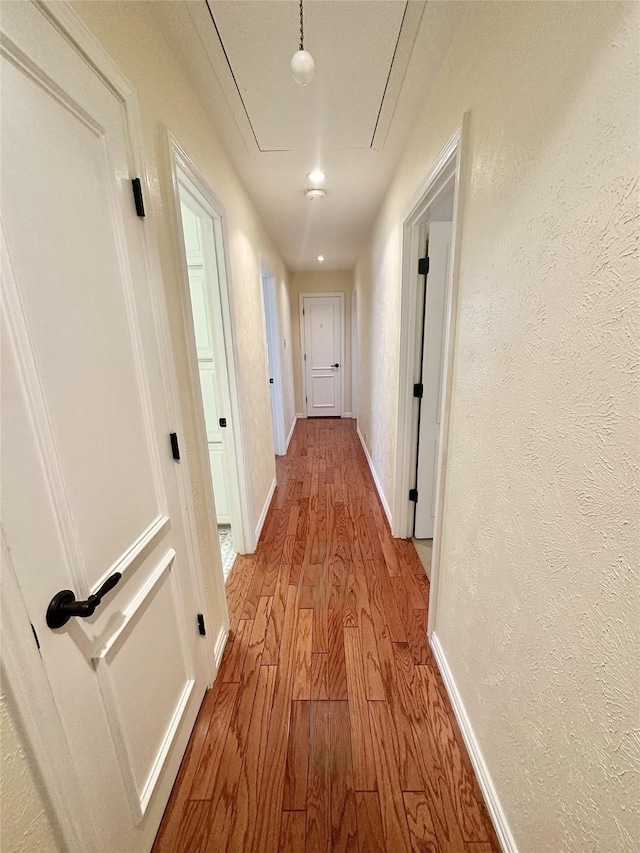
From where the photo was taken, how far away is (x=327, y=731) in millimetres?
1235

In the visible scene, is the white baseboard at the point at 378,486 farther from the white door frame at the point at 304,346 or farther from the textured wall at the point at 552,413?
the white door frame at the point at 304,346

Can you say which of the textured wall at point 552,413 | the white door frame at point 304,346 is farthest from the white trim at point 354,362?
the textured wall at point 552,413

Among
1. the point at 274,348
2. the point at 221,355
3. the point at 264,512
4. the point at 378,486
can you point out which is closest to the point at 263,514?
the point at 264,512

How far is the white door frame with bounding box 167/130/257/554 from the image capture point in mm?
1229

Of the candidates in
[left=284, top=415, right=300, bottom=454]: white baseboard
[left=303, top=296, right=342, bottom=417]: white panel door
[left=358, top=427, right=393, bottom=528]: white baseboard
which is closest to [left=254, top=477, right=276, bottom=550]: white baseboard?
[left=358, top=427, right=393, bottom=528]: white baseboard

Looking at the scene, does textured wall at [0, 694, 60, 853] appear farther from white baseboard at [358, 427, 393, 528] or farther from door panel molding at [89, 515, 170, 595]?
white baseboard at [358, 427, 393, 528]

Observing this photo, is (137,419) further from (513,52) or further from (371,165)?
(371,165)

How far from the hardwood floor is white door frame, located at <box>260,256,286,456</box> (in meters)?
1.99

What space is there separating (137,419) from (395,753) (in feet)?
4.70

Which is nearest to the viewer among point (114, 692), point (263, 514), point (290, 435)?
point (114, 692)

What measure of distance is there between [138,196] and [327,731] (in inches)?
75.0

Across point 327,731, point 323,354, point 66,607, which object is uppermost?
point 323,354

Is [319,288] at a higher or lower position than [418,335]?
higher

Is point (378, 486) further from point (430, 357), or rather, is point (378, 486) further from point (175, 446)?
point (175, 446)
